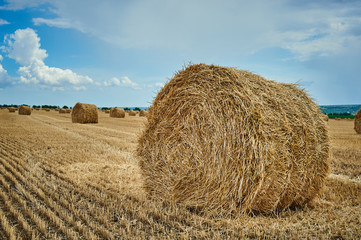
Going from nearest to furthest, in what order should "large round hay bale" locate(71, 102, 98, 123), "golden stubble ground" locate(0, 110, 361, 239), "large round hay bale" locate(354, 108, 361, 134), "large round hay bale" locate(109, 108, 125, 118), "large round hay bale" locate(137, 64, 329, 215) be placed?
"golden stubble ground" locate(0, 110, 361, 239), "large round hay bale" locate(137, 64, 329, 215), "large round hay bale" locate(354, 108, 361, 134), "large round hay bale" locate(71, 102, 98, 123), "large round hay bale" locate(109, 108, 125, 118)

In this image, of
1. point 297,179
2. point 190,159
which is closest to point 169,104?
point 190,159

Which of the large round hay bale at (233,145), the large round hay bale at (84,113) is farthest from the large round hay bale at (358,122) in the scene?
the large round hay bale at (84,113)

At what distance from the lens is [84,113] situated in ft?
60.4

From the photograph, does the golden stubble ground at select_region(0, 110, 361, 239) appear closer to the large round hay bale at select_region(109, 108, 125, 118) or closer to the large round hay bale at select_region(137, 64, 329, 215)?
the large round hay bale at select_region(137, 64, 329, 215)

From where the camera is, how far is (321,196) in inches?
171

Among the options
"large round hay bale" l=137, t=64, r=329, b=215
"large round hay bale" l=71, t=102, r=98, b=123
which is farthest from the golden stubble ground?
"large round hay bale" l=71, t=102, r=98, b=123

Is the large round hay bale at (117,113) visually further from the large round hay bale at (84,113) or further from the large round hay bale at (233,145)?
the large round hay bale at (233,145)

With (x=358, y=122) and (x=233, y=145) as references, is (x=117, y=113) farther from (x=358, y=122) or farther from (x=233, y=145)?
(x=233, y=145)

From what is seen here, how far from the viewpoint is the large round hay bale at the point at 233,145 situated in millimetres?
3381

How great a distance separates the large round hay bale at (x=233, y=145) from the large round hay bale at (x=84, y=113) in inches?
605

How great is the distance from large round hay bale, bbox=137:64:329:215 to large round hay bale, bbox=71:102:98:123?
1538cm

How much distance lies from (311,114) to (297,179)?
1207mm

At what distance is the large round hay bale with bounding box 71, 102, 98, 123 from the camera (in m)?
18.5

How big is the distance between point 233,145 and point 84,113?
16920 mm
